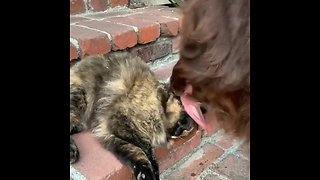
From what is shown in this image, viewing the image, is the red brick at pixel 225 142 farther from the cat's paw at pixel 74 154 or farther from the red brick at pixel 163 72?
the cat's paw at pixel 74 154

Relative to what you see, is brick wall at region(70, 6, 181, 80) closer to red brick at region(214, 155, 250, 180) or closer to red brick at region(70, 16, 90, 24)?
red brick at region(70, 16, 90, 24)

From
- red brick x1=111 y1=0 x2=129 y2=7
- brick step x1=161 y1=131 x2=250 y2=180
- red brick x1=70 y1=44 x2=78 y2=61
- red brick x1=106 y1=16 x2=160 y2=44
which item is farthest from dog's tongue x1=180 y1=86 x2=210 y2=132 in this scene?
red brick x1=111 y1=0 x2=129 y2=7

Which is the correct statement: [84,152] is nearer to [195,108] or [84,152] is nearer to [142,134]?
[142,134]

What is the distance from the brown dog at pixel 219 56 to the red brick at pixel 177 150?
0.75 m

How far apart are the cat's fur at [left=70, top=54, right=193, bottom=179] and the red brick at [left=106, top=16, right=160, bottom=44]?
9cm

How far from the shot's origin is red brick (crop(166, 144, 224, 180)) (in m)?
1.42

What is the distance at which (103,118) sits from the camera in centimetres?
146

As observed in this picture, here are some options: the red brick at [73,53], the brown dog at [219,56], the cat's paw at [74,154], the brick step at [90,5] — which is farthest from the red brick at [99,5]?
the brown dog at [219,56]

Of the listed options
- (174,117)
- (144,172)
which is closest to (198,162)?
(174,117)
